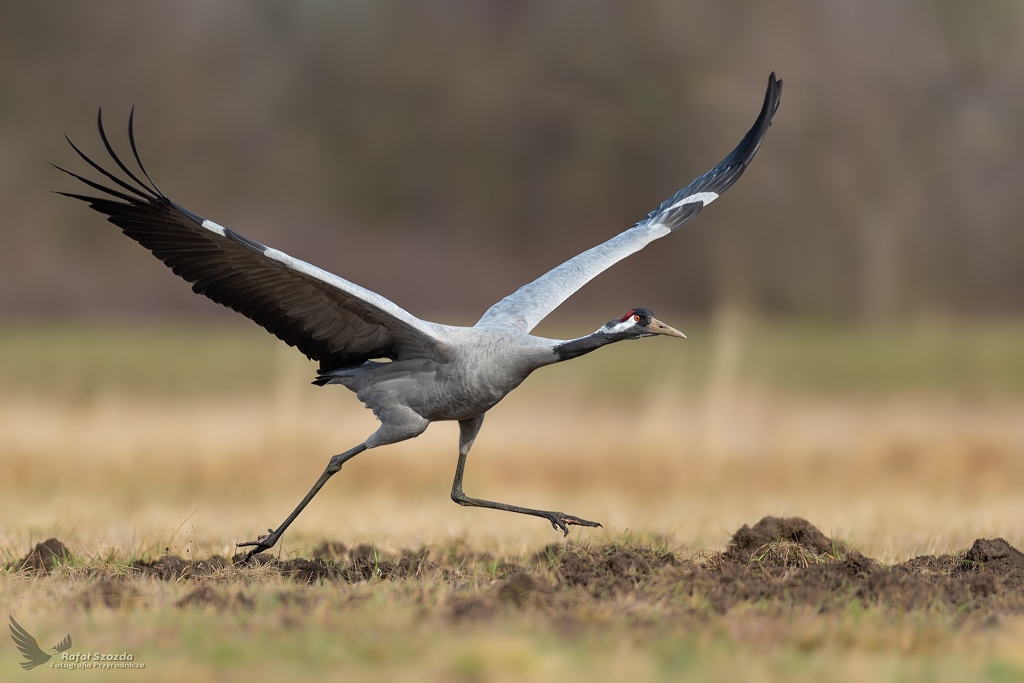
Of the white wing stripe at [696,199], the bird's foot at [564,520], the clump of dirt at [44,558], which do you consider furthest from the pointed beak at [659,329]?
the clump of dirt at [44,558]

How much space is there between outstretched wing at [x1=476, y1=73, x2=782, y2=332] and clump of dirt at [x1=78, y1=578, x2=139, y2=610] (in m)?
2.88

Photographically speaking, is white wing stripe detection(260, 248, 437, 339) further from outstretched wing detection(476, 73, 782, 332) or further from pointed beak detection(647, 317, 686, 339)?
pointed beak detection(647, 317, 686, 339)

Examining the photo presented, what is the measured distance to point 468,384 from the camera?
675cm

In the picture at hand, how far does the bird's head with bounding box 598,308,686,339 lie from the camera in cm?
645

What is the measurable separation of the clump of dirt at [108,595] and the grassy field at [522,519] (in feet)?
0.05

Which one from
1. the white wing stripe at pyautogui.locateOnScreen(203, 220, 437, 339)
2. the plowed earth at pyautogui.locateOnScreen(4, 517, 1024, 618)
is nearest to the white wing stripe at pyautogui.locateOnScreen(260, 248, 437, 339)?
the white wing stripe at pyautogui.locateOnScreen(203, 220, 437, 339)

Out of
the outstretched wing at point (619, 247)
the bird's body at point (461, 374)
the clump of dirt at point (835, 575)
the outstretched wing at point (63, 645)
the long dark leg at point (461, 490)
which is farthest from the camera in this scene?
the outstretched wing at point (619, 247)

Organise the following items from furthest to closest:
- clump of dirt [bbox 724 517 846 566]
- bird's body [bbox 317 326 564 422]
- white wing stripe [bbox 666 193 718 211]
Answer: white wing stripe [bbox 666 193 718 211], bird's body [bbox 317 326 564 422], clump of dirt [bbox 724 517 846 566]

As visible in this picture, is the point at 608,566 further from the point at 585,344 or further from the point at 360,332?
the point at 360,332

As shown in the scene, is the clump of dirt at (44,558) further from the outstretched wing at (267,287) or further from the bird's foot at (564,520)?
the bird's foot at (564,520)

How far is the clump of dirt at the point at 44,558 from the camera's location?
641 cm

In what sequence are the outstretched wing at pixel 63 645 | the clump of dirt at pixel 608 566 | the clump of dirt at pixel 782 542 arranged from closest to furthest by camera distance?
the outstretched wing at pixel 63 645, the clump of dirt at pixel 608 566, the clump of dirt at pixel 782 542

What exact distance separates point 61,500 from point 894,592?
8.49m

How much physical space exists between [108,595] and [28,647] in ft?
2.93
